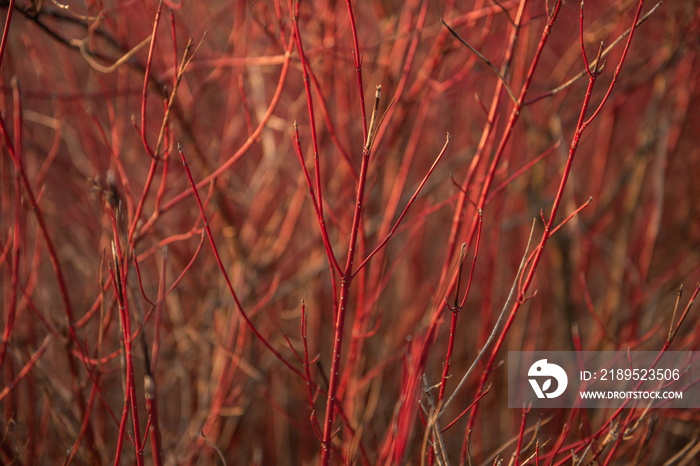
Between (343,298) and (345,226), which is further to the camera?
(345,226)

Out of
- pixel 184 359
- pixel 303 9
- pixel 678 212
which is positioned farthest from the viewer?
pixel 678 212

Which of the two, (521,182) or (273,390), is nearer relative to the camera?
(521,182)

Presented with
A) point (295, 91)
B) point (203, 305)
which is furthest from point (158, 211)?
point (295, 91)

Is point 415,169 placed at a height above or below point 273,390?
above

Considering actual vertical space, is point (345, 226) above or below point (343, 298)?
above

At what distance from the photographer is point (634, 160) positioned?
241 cm

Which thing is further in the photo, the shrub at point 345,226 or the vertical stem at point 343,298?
the shrub at point 345,226

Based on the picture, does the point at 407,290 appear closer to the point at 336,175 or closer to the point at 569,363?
the point at 336,175

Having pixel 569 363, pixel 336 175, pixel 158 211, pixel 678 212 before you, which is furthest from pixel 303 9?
pixel 678 212

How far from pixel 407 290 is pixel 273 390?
896mm

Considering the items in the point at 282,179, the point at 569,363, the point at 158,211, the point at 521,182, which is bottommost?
the point at 158,211

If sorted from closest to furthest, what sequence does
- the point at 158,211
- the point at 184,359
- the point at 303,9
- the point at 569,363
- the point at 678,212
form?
the point at 158,211 < the point at 569,363 < the point at 303,9 < the point at 184,359 < the point at 678,212

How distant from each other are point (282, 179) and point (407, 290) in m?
1.03

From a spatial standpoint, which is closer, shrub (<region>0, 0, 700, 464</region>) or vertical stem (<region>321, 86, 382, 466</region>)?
vertical stem (<region>321, 86, 382, 466</region>)
